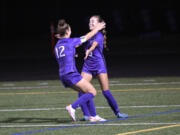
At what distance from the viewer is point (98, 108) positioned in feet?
38.9

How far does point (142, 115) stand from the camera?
10.5 meters

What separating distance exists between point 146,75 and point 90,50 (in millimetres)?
9712

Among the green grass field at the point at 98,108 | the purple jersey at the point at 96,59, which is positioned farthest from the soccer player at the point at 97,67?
the green grass field at the point at 98,108

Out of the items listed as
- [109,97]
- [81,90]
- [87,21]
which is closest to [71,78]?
[81,90]

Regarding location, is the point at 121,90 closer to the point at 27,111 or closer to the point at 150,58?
the point at 27,111

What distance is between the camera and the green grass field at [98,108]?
9.04 meters

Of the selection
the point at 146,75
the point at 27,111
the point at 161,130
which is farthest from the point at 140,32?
the point at 161,130

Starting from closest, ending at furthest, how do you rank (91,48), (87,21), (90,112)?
(90,112), (91,48), (87,21)

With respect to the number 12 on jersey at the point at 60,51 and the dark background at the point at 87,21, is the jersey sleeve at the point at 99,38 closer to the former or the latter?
the number 12 on jersey at the point at 60,51

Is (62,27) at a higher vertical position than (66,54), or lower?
higher

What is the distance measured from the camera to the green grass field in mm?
9039

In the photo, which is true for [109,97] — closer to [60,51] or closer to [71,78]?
[71,78]

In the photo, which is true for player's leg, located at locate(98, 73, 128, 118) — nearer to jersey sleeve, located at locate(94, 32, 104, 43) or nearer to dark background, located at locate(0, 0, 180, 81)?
jersey sleeve, located at locate(94, 32, 104, 43)

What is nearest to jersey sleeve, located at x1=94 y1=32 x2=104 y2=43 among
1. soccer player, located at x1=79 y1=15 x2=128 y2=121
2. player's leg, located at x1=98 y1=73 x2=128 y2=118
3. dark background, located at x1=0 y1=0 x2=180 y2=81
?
soccer player, located at x1=79 y1=15 x2=128 y2=121
